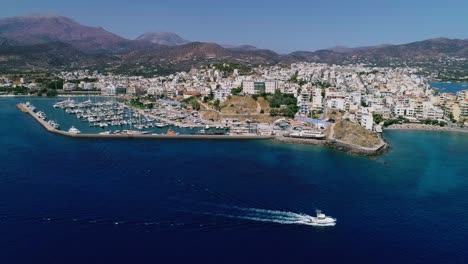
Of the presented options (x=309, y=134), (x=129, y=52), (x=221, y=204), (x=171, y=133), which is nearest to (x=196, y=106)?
(x=171, y=133)

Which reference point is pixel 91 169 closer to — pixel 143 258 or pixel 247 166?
pixel 247 166

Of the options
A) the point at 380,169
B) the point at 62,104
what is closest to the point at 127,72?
the point at 62,104

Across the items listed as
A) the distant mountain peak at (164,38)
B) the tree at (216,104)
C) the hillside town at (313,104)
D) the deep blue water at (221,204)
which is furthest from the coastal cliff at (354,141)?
the distant mountain peak at (164,38)

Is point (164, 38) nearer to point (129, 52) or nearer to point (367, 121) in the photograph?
point (129, 52)

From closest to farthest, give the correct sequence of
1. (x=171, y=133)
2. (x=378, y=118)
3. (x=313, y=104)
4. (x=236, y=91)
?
1. (x=171, y=133)
2. (x=378, y=118)
3. (x=313, y=104)
4. (x=236, y=91)

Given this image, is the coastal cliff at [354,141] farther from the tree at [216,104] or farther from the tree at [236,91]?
the tree at [236,91]
